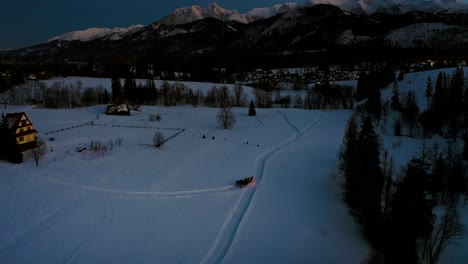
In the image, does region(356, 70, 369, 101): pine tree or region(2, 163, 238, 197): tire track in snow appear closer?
region(2, 163, 238, 197): tire track in snow

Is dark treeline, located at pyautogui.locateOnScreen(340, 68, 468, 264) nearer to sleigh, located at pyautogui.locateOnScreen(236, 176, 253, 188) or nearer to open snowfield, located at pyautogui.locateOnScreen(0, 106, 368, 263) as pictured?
open snowfield, located at pyautogui.locateOnScreen(0, 106, 368, 263)

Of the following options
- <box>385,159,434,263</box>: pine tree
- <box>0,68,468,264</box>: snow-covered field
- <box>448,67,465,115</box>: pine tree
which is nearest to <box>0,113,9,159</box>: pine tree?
<box>0,68,468,264</box>: snow-covered field

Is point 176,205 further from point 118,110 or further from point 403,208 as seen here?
point 118,110

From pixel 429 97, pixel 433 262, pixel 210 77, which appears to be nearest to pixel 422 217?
pixel 433 262

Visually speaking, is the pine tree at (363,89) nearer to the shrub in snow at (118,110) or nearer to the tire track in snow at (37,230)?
the shrub in snow at (118,110)

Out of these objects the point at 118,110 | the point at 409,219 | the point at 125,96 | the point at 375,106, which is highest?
the point at 125,96

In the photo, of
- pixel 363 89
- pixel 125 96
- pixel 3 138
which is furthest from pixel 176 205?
pixel 363 89
